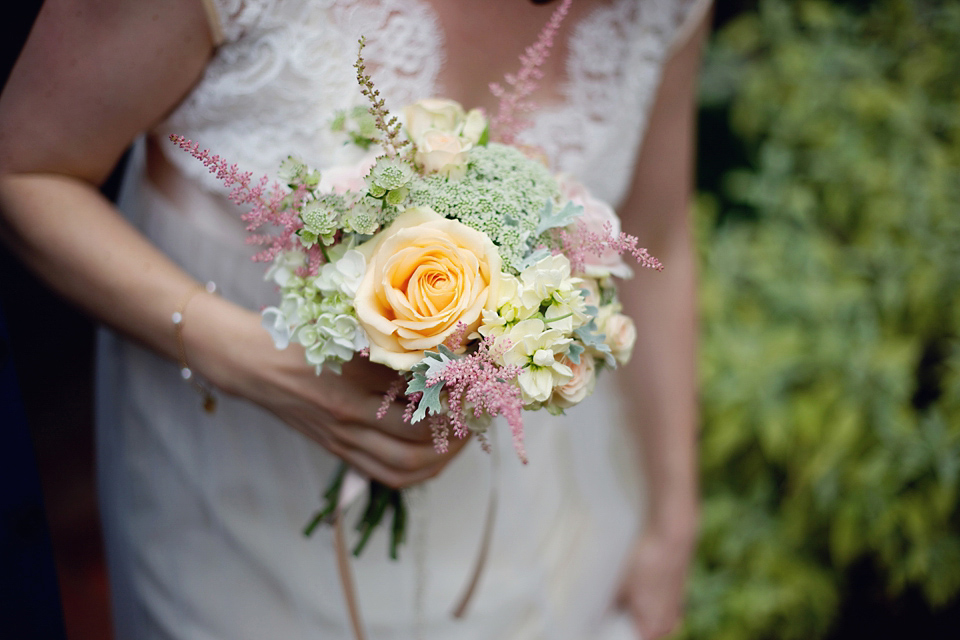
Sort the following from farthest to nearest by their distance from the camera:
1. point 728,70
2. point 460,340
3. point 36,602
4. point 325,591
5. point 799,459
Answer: point 728,70 → point 799,459 → point 325,591 → point 36,602 → point 460,340

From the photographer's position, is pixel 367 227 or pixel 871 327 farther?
pixel 871 327

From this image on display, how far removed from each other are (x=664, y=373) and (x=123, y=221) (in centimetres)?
120

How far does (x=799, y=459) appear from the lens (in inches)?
87.8

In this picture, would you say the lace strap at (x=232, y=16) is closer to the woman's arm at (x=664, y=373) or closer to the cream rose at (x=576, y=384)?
the cream rose at (x=576, y=384)

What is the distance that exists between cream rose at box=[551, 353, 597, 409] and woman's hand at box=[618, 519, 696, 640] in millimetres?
1001

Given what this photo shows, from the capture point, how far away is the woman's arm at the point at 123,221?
0.87 m

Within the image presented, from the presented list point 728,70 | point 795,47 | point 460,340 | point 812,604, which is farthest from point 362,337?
point 728,70

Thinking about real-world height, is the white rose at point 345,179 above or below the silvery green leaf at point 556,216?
below

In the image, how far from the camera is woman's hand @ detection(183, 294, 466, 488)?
35.4 inches

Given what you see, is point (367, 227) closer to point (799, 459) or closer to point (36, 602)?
point (36, 602)

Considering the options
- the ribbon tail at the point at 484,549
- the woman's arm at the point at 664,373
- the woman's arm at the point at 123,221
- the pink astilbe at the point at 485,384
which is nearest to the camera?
the pink astilbe at the point at 485,384

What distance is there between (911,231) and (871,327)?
41 centimetres

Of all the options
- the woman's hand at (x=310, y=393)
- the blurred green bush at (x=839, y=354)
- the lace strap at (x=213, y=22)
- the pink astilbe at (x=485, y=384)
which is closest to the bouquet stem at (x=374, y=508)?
the woman's hand at (x=310, y=393)

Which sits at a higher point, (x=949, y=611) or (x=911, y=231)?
(x=911, y=231)
